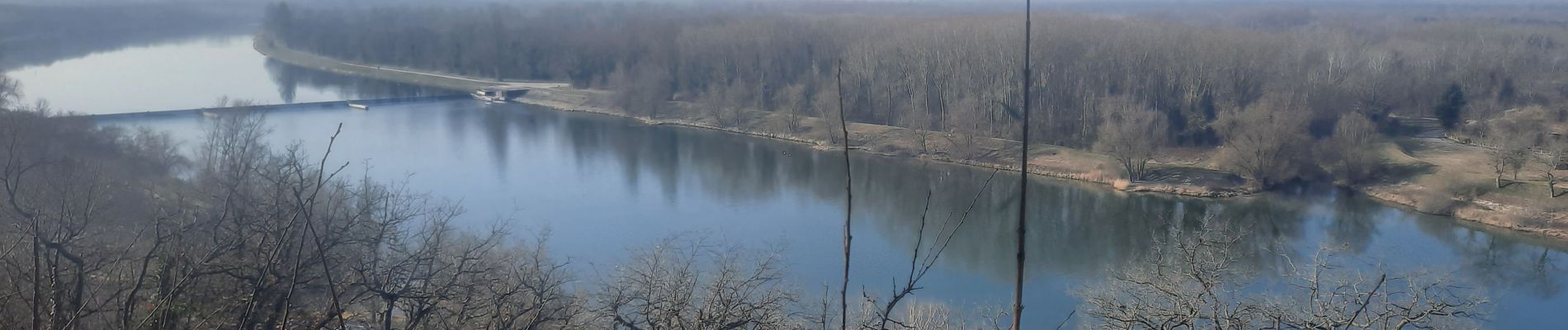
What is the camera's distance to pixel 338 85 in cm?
Answer: 1772

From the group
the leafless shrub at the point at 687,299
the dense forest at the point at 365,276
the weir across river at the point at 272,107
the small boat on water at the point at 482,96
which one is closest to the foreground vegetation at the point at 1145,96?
the small boat on water at the point at 482,96

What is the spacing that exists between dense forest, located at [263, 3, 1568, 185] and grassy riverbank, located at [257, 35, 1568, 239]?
0.73 feet

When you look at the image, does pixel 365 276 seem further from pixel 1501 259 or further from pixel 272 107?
pixel 272 107

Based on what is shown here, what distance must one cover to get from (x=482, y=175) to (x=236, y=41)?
18.0m

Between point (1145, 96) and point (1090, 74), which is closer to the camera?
point (1145, 96)

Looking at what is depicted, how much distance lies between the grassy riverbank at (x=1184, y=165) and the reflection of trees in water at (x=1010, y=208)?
235 millimetres

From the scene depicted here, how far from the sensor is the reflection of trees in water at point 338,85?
16322mm

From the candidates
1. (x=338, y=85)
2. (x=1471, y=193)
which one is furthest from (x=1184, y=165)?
(x=338, y=85)

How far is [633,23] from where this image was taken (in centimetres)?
2031

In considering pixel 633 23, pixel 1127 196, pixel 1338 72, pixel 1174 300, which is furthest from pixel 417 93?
pixel 1174 300

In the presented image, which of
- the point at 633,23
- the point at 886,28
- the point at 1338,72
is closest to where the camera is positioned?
the point at 1338,72

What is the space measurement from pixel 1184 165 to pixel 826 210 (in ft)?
12.2

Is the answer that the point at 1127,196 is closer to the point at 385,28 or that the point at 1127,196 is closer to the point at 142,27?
the point at 142,27

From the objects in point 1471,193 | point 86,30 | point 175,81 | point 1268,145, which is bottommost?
point 1471,193
